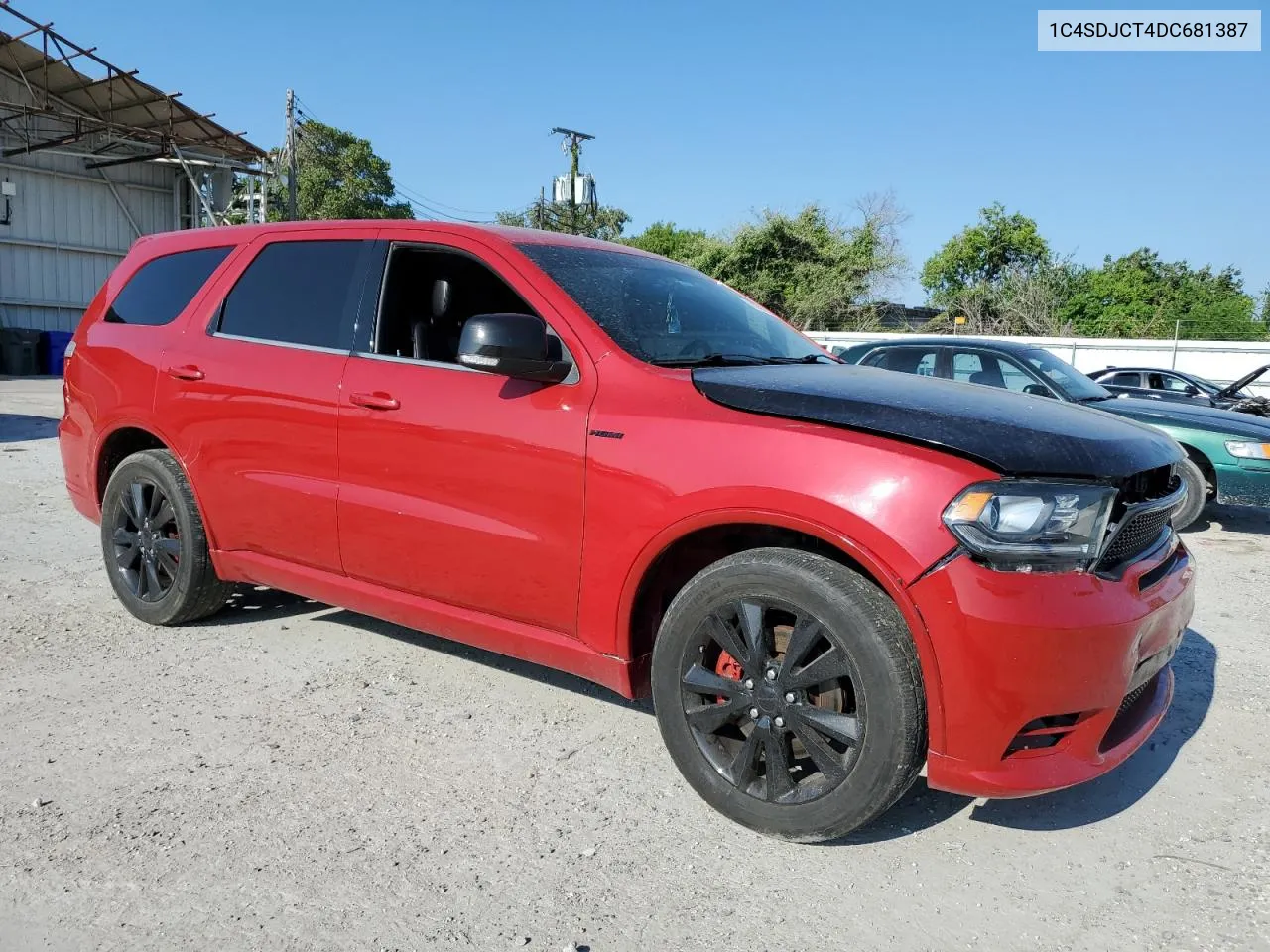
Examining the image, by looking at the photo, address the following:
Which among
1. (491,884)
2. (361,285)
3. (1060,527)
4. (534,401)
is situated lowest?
(491,884)

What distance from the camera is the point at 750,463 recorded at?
264cm

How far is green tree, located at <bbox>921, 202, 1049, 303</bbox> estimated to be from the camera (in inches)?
1470

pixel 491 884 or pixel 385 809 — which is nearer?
pixel 491 884

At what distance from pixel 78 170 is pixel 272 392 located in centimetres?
2487

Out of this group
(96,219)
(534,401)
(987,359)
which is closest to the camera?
(534,401)

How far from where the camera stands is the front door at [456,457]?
306 centimetres

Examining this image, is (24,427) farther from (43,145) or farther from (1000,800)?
(43,145)

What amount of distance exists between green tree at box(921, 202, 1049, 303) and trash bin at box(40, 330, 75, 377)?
29346 mm

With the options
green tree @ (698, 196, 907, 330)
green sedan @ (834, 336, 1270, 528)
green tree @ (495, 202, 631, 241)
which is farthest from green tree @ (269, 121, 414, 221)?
green sedan @ (834, 336, 1270, 528)

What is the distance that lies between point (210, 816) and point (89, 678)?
4.60ft

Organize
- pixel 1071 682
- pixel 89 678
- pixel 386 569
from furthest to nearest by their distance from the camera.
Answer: pixel 89 678 → pixel 386 569 → pixel 1071 682

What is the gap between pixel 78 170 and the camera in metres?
24.0

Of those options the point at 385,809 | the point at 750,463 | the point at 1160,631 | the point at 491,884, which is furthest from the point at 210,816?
the point at 1160,631

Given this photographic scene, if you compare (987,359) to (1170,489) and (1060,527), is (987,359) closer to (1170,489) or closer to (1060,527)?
(1170,489)
